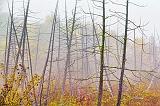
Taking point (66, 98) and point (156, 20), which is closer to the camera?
point (66, 98)

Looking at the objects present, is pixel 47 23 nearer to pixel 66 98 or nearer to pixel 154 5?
pixel 66 98

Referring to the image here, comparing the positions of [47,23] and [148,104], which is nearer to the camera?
[148,104]

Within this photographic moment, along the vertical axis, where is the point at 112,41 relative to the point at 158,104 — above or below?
above

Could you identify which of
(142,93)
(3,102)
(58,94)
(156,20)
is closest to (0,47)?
(58,94)

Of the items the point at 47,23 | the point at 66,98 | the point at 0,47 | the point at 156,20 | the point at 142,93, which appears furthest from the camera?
the point at 156,20

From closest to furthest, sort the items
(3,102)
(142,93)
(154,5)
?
(3,102) → (142,93) → (154,5)

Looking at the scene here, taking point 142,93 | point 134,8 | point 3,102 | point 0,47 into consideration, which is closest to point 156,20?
point 134,8

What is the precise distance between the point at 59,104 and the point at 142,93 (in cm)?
788

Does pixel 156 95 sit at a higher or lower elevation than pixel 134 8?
lower

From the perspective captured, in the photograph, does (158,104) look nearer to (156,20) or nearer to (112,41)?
(112,41)

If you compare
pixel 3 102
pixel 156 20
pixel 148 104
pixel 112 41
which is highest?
pixel 156 20

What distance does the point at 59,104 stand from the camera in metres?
22.6

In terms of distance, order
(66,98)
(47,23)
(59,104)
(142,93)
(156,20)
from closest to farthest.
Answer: (59,104), (66,98), (142,93), (47,23), (156,20)

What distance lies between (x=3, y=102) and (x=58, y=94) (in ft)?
57.3
